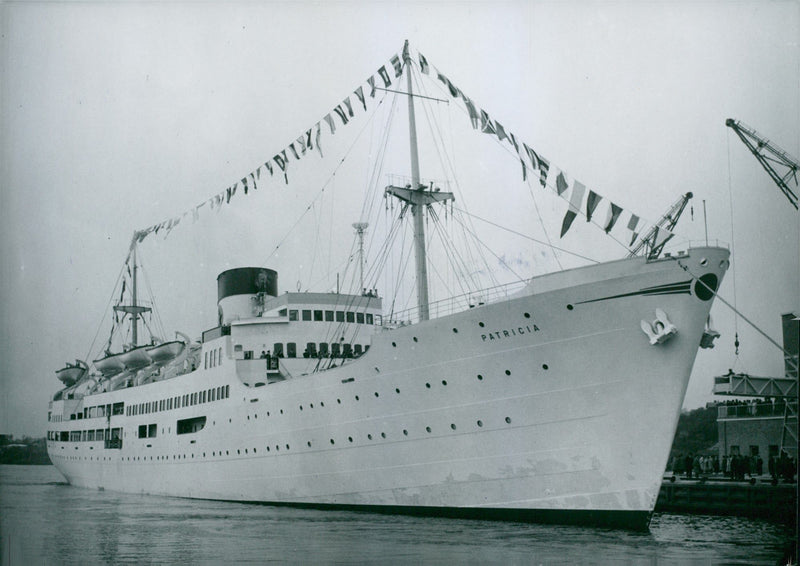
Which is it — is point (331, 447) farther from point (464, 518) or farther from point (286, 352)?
point (286, 352)

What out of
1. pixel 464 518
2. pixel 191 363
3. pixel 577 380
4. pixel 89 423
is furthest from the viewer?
pixel 89 423

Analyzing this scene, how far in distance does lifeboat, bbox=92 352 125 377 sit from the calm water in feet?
38.6

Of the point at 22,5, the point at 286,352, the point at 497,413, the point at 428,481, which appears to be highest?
the point at 22,5

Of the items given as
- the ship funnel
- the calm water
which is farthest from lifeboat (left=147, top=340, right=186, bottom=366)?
the calm water

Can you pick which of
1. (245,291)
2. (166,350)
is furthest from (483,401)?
(166,350)

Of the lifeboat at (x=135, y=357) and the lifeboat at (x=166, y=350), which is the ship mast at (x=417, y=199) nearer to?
the lifeboat at (x=166, y=350)

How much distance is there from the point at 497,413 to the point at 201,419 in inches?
476

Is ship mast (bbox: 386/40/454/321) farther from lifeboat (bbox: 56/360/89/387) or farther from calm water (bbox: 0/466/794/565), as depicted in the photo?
lifeboat (bbox: 56/360/89/387)

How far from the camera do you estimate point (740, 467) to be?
18469mm

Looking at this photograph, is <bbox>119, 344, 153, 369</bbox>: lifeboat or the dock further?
<bbox>119, 344, 153, 369</bbox>: lifeboat

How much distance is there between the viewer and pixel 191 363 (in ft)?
83.5

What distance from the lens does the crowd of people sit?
1728 centimetres

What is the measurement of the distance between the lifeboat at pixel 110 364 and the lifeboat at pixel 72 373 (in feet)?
13.1

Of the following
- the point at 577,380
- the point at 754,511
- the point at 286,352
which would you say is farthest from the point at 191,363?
the point at 754,511
